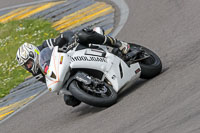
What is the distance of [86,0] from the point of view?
13.8m

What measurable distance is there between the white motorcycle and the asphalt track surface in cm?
18

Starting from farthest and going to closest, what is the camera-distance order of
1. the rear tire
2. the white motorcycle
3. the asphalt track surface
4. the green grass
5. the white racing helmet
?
the green grass
the rear tire
the white racing helmet
the white motorcycle
the asphalt track surface

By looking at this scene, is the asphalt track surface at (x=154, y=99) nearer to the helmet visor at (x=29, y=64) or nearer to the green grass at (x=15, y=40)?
the helmet visor at (x=29, y=64)

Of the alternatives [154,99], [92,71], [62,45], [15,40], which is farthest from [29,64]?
[15,40]

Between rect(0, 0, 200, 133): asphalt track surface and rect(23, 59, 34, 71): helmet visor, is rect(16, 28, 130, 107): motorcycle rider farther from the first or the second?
rect(0, 0, 200, 133): asphalt track surface

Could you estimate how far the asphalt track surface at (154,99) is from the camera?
5.04 m

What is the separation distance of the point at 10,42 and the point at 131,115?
26.8ft

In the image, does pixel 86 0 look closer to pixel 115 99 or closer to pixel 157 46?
pixel 157 46

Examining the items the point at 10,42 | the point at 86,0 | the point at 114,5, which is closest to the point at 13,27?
the point at 10,42

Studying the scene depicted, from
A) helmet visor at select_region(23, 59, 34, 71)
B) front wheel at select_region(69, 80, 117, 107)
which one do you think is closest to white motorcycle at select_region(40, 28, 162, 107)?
front wheel at select_region(69, 80, 117, 107)

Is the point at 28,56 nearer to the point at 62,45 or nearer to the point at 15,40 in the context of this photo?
the point at 62,45

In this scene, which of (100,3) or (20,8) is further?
(20,8)

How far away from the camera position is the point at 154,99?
19.4 feet

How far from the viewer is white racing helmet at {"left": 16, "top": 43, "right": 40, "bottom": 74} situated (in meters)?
6.69
